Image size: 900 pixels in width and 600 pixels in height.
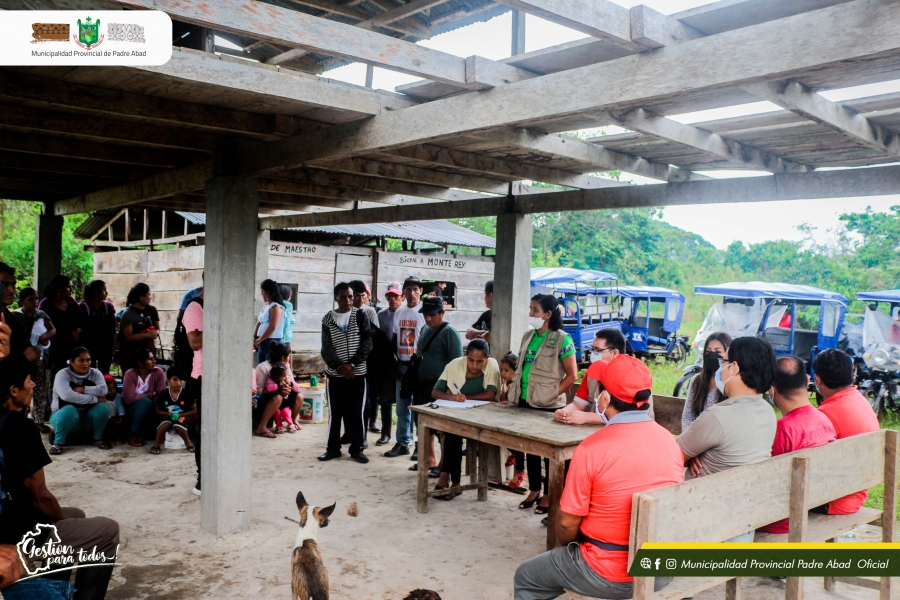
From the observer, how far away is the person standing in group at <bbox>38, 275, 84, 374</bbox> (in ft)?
26.5

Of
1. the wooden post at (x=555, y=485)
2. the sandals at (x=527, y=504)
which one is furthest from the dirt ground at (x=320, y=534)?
the wooden post at (x=555, y=485)

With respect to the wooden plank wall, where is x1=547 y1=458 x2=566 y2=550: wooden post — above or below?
below

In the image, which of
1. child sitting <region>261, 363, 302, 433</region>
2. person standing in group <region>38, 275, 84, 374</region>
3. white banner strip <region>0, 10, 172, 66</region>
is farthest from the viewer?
child sitting <region>261, 363, 302, 433</region>

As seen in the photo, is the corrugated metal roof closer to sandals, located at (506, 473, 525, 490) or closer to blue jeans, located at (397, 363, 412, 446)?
blue jeans, located at (397, 363, 412, 446)


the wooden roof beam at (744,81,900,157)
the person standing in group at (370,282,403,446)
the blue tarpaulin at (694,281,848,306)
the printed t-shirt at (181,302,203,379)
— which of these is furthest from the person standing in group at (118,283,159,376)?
the blue tarpaulin at (694,281,848,306)

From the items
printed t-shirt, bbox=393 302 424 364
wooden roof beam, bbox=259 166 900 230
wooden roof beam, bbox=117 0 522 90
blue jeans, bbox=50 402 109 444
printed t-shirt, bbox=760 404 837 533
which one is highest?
wooden roof beam, bbox=117 0 522 90

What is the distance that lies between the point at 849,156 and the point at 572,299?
12.1 m

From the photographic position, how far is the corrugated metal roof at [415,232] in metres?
12.1

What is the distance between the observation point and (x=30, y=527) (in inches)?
121

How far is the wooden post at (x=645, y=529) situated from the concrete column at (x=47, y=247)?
31.5ft

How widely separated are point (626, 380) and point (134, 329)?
703 centimetres

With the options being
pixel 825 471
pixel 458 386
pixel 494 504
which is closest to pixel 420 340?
pixel 458 386

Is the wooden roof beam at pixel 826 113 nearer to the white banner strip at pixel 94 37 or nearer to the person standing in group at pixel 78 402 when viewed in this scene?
the white banner strip at pixel 94 37

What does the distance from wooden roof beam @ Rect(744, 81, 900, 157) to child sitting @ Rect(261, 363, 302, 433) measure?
6533mm
